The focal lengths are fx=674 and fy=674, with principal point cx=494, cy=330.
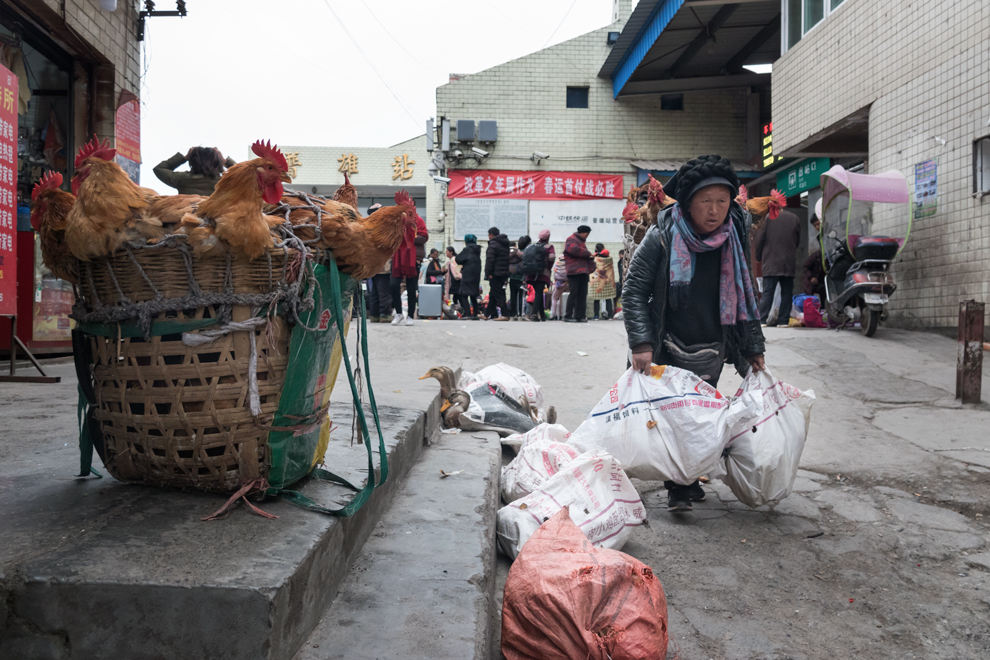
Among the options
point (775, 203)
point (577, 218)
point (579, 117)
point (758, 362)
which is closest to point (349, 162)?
point (579, 117)

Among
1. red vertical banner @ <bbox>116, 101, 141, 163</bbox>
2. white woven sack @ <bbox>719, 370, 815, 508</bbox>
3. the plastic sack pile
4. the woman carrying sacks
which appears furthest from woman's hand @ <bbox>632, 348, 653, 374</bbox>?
red vertical banner @ <bbox>116, 101, 141, 163</bbox>

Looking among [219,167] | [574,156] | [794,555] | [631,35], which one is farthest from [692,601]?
[574,156]

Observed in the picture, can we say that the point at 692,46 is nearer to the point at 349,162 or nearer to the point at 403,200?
the point at 349,162

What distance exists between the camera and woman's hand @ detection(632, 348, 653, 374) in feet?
10.4

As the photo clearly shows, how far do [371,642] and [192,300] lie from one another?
895 mm

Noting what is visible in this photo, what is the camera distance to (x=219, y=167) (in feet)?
10.4

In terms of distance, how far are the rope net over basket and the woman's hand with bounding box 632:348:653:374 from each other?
187 cm

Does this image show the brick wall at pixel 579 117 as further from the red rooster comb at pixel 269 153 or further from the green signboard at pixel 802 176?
the red rooster comb at pixel 269 153

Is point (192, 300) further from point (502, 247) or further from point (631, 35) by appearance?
point (631, 35)

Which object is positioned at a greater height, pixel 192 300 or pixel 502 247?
pixel 502 247

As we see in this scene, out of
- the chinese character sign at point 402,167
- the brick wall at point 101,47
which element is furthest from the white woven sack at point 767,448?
the chinese character sign at point 402,167

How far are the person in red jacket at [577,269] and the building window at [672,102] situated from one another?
7721mm

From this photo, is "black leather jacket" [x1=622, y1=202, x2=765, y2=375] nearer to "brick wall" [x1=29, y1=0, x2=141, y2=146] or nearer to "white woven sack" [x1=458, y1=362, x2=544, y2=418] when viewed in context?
"white woven sack" [x1=458, y1=362, x2=544, y2=418]

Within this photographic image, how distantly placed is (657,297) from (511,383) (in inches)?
55.6
